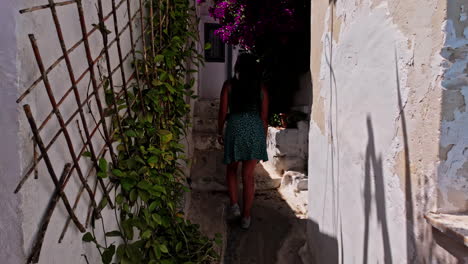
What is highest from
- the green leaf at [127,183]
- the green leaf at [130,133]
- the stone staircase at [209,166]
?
the green leaf at [130,133]

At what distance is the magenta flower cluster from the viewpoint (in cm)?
445

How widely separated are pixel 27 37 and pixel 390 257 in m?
1.44

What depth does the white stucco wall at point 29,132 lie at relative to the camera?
0.89m

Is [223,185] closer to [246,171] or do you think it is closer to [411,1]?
[246,171]

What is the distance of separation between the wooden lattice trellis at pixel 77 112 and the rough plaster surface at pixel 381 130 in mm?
1077

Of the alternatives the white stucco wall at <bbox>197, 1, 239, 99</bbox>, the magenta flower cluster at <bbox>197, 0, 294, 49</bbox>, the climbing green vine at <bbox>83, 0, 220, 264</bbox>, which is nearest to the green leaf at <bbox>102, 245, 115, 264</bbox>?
the climbing green vine at <bbox>83, 0, 220, 264</bbox>

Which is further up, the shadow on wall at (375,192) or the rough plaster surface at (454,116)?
the rough plaster surface at (454,116)

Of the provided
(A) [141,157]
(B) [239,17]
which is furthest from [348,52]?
(B) [239,17]

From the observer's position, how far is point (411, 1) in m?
1.25

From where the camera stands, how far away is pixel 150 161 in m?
1.68

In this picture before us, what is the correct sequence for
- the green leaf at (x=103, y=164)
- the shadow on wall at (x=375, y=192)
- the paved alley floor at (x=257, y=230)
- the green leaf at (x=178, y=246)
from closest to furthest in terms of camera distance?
the green leaf at (x=103, y=164) → the shadow on wall at (x=375, y=192) → the green leaf at (x=178, y=246) → the paved alley floor at (x=257, y=230)

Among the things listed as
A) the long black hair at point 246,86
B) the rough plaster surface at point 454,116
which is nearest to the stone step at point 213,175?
the long black hair at point 246,86

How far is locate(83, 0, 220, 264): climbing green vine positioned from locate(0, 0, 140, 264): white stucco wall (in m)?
0.20

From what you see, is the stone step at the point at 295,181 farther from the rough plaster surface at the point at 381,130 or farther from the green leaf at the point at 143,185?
the green leaf at the point at 143,185
